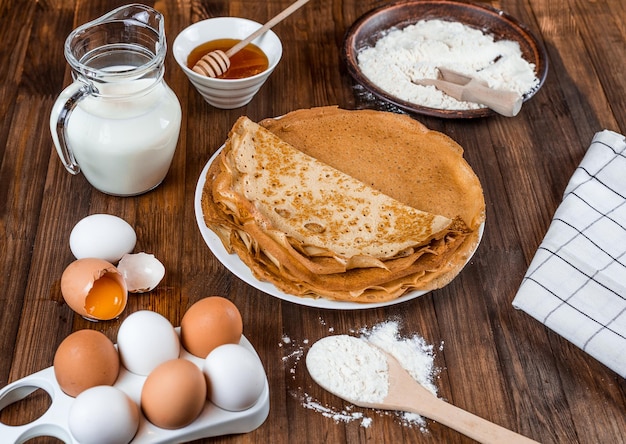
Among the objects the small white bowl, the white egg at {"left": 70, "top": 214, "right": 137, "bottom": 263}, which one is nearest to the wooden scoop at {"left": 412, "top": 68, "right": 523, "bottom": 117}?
the small white bowl

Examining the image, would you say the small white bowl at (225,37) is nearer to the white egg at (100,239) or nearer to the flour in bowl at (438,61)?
the flour in bowl at (438,61)

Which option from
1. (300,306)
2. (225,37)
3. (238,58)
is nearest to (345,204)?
(300,306)

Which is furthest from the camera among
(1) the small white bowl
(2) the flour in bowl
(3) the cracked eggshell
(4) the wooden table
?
(2) the flour in bowl

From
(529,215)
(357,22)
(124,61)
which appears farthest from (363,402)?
(357,22)

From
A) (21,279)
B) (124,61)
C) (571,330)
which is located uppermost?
(124,61)

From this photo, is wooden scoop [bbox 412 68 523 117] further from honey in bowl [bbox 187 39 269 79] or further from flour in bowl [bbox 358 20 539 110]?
honey in bowl [bbox 187 39 269 79]

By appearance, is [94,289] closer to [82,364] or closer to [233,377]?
[82,364]

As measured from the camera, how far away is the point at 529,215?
1687 millimetres

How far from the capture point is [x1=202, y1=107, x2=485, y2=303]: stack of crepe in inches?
54.3

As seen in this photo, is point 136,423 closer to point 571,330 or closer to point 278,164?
point 278,164

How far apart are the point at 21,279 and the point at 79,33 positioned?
0.52 m

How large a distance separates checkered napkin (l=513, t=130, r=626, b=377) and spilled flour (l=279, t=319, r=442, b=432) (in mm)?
249

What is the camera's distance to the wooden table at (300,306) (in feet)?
4.27

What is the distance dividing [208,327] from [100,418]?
0.23 metres
